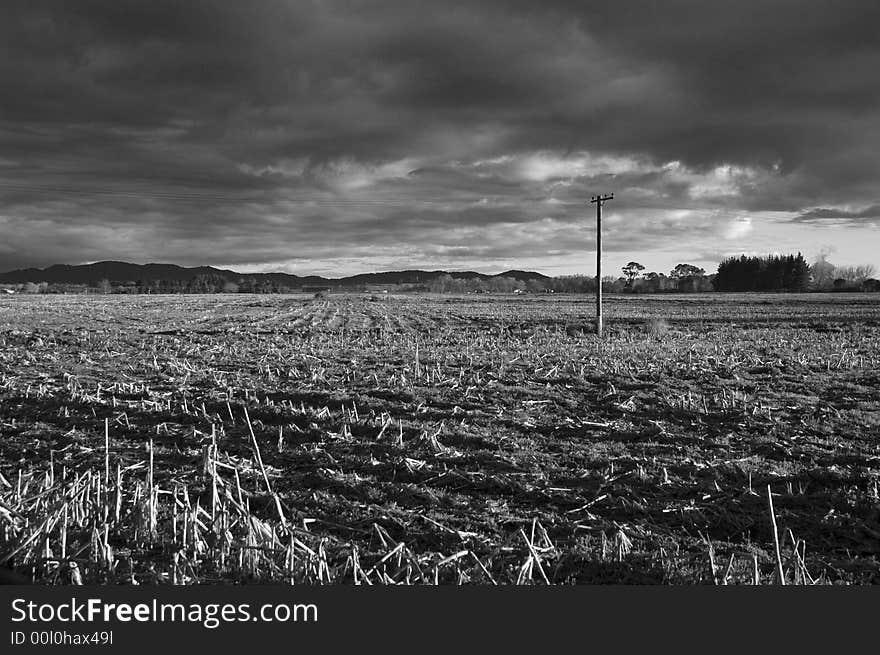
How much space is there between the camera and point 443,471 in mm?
9172

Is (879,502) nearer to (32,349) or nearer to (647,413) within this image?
(647,413)

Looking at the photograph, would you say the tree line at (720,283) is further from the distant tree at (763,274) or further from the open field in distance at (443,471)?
the open field in distance at (443,471)

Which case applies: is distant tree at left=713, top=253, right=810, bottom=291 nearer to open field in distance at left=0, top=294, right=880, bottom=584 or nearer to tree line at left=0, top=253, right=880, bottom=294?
A: tree line at left=0, top=253, right=880, bottom=294

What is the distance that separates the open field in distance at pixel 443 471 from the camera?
598 cm

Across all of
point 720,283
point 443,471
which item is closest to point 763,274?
point 720,283

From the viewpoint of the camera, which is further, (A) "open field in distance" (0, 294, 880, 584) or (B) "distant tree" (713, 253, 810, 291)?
(B) "distant tree" (713, 253, 810, 291)

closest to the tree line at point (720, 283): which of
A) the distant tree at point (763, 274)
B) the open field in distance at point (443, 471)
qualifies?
the distant tree at point (763, 274)

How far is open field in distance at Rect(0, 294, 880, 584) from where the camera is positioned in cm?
598

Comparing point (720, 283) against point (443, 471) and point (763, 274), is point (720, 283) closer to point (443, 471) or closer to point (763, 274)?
point (763, 274)

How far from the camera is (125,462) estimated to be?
9516 mm

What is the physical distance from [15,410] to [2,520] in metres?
8.11

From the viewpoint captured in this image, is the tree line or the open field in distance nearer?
the open field in distance

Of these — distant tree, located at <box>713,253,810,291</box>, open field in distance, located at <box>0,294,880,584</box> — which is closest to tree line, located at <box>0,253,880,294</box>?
distant tree, located at <box>713,253,810,291</box>

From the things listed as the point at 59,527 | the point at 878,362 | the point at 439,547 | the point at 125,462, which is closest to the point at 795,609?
the point at 439,547
